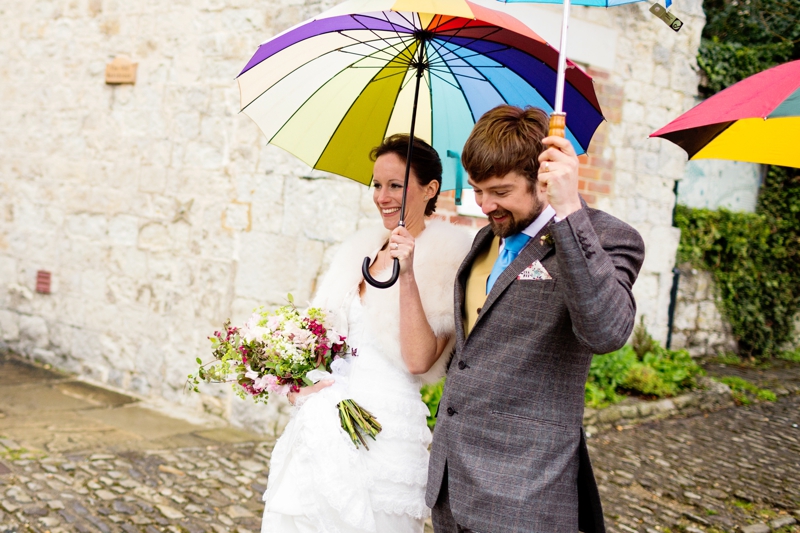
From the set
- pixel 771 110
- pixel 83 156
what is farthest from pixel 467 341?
pixel 83 156

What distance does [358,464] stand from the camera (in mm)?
2189

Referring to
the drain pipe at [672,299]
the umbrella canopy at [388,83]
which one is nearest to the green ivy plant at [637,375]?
the drain pipe at [672,299]

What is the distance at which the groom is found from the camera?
1757mm

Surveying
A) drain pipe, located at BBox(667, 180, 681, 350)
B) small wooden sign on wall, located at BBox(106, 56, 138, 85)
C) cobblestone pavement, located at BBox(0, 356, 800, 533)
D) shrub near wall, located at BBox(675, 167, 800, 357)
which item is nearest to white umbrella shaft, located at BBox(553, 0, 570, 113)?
cobblestone pavement, located at BBox(0, 356, 800, 533)

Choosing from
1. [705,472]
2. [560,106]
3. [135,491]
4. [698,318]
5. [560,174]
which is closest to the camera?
[560,174]

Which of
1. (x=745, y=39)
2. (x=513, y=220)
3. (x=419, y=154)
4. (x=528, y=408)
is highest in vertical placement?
(x=745, y=39)

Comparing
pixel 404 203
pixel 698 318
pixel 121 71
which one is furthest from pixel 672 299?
pixel 404 203

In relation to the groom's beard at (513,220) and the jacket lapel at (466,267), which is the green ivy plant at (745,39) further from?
the groom's beard at (513,220)

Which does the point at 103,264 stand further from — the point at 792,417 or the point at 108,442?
the point at 792,417

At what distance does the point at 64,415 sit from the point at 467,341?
4.18 meters

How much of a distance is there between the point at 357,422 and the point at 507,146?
100 centimetres

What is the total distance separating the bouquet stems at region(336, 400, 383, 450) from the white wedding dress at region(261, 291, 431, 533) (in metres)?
0.02

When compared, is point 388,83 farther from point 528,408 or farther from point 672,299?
point 672,299

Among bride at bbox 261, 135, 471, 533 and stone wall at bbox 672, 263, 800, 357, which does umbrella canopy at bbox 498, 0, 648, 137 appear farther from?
stone wall at bbox 672, 263, 800, 357
